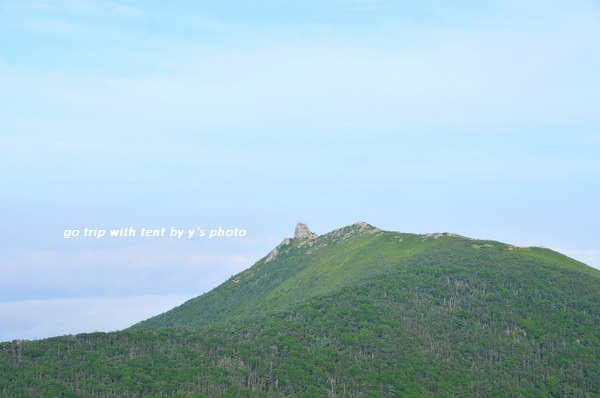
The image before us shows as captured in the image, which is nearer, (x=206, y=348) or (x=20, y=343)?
(x=20, y=343)

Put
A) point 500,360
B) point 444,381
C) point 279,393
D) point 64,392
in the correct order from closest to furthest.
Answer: point 64,392 < point 279,393 < point 444,381 < point 500,360

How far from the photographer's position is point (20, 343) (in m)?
164

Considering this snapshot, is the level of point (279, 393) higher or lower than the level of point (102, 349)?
lower

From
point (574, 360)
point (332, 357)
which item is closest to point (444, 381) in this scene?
point (332, 357)

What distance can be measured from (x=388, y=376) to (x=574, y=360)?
52913mm

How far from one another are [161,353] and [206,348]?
1275cm

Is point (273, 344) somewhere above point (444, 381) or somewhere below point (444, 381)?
above

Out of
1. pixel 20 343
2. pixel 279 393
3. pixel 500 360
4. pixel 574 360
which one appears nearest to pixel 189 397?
pixel 279 393

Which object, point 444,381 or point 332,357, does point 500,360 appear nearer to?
point 444,381

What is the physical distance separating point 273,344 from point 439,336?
4383 cm

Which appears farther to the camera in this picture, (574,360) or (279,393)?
(574,360)

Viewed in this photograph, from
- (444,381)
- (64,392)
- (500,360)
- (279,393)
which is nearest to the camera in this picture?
(64,392)

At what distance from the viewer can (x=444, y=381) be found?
170 m

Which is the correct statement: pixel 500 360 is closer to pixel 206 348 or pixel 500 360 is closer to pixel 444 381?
pixel 444 381
